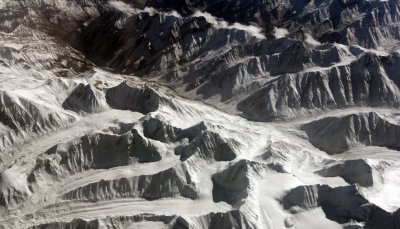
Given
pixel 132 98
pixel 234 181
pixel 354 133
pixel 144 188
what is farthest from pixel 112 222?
pixel 354 133

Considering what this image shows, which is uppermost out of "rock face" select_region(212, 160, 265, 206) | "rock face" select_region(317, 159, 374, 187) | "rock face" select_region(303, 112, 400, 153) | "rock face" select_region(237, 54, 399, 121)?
"rock face" select_region(237, 54, 399, 121)

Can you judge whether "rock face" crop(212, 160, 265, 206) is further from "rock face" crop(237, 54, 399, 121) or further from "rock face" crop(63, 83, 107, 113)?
"rock face" crop(237, 54, 399, 121)

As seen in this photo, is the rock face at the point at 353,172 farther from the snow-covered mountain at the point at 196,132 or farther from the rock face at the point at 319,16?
the rock face at the point at 319,16

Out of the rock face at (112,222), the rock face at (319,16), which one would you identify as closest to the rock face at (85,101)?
the rock face at (112,222)

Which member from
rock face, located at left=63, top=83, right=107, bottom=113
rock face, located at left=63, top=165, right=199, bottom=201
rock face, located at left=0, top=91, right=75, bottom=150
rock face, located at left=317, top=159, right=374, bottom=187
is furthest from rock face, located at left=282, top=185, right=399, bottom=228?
rock face, located at left=0, top=91, right=75, bottom=150

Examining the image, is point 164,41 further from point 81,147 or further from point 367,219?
point 367,219

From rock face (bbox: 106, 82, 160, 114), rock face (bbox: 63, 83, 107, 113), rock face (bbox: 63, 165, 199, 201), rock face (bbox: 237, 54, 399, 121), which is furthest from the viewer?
rock face (bbox: 237, 54, 399, 121)
